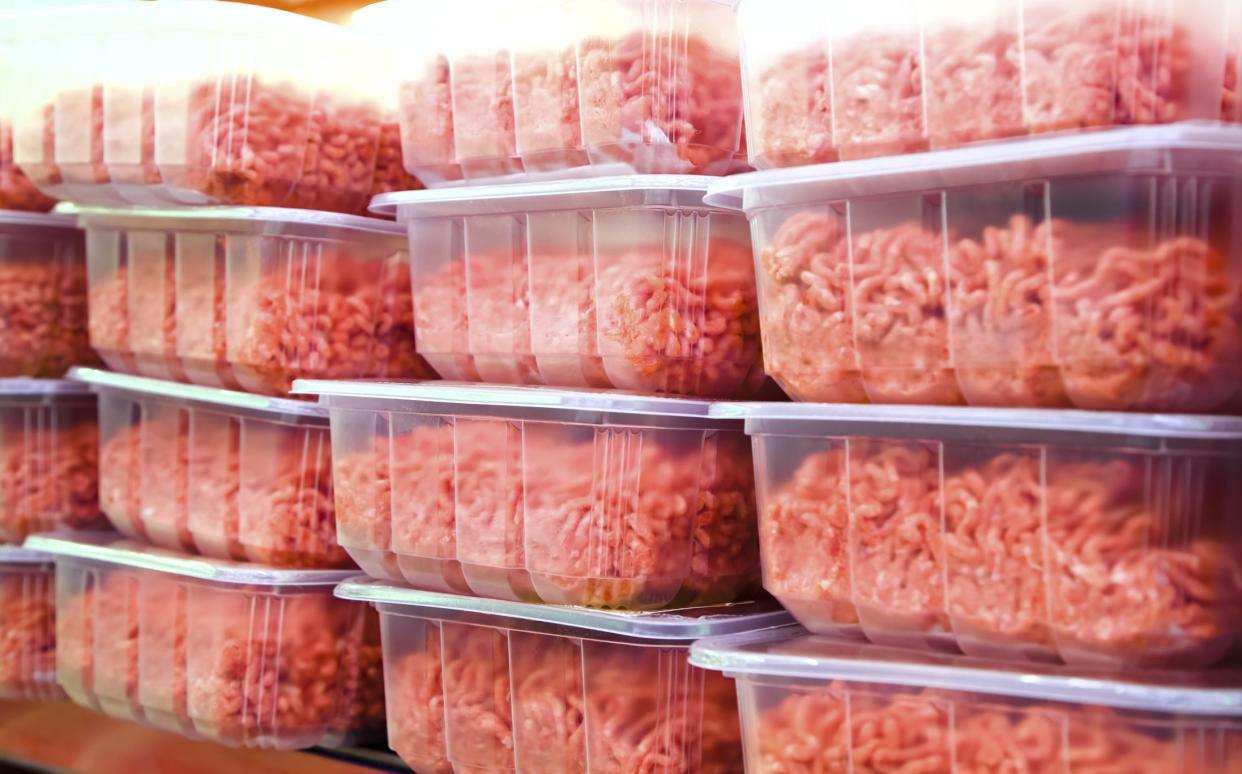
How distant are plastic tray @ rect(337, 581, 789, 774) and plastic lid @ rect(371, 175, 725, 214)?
16.4 inches

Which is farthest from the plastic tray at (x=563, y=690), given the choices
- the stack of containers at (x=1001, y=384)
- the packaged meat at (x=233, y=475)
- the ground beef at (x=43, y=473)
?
the ground beef at (x=43, y=473)

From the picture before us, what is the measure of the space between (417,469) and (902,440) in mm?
565

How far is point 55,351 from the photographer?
200 cm

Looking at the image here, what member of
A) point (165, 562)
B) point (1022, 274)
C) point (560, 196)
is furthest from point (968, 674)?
point (165, 562)

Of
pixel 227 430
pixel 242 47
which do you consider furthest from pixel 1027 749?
pixel 242 47

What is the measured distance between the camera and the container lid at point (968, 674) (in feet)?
3.33

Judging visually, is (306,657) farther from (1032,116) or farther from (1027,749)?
(1032,116)

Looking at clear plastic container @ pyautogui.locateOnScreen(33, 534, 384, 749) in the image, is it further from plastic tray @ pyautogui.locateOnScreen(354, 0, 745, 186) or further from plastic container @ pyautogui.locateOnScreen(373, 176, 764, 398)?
plastic tray @ pyautogui.locateOnScreen(354, 0, 745, 186)

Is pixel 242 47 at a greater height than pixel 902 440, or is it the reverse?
pixel 242 47

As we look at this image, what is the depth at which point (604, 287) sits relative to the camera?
4.55 ft

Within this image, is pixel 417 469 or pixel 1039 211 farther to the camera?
pixel 417 469

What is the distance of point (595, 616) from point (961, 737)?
0.40 m

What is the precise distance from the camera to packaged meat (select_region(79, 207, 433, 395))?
1.66 meters

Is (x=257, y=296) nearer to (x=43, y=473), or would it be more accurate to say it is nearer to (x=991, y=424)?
(x=43, y=473)
